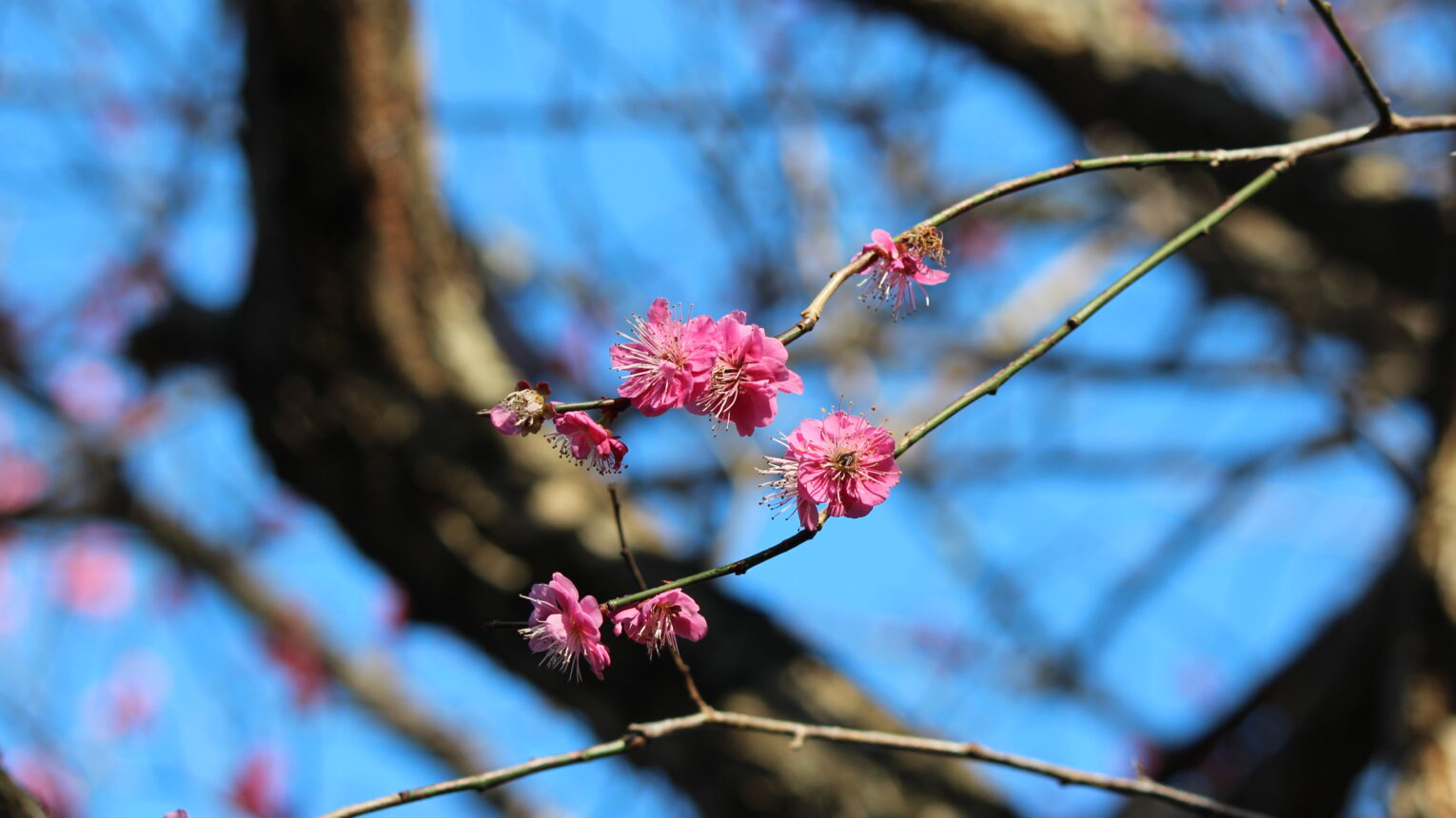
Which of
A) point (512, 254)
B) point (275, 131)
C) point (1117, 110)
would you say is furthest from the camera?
point (512, 254)

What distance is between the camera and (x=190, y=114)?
10.1 ft

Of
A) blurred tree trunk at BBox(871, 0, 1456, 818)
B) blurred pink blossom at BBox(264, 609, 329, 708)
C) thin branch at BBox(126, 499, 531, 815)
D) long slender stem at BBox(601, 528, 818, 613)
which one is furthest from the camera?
blurred pink blossom at BBox(264, 609, 329, 708)

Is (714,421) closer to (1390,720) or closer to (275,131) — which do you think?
(1390,720)

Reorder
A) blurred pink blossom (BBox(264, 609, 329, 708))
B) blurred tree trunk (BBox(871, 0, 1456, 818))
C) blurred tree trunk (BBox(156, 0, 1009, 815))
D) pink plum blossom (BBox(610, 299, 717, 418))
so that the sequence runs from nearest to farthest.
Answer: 1. pink plum blossom (BBox(610, 299, 717, 418))
2. blurred tree trunk (BBox(871, 0, 1456, 818))
3. blurred tree trunk (BBox(156, 0, 1009, 815))
4. blurred pink blossom (BBox(264, 609, 329, 708))

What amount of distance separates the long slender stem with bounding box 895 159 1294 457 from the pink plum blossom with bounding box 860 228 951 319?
12 cm

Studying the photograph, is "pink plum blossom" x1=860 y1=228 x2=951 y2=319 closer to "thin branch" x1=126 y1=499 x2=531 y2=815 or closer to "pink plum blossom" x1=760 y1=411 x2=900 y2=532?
"pink plum blossom" x1=760 y1=411 x2=900 y2=532

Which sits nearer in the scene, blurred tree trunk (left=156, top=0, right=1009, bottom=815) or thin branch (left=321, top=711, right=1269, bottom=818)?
thin branch (left=321, top=711, right=1269, bottom=818)

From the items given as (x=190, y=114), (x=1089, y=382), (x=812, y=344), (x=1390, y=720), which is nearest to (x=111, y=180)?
(x=190, y=114)

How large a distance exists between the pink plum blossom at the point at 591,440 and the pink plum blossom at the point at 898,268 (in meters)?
0.26

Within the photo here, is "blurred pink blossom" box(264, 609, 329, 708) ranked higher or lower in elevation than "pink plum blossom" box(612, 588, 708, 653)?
higher

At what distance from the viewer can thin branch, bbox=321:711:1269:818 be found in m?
0.83

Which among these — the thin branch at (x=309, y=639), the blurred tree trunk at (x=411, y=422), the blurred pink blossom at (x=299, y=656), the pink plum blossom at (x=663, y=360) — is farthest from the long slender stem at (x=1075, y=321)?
the blurred pink blossom at (x=299, y=656)

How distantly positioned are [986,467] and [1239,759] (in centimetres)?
136

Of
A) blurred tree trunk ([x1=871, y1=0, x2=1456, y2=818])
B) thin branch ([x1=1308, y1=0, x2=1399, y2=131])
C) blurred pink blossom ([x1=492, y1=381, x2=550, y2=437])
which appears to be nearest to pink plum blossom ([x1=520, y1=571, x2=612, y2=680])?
blurred pink blossom ([x1=492, y1=381, x2=550, y2=437])
